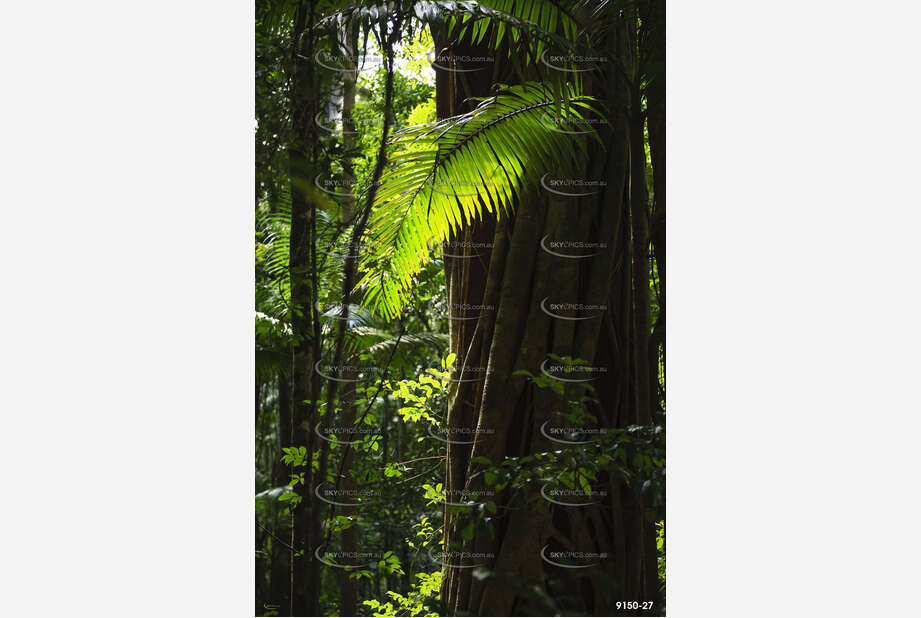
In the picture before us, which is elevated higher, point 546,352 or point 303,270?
point 303,270

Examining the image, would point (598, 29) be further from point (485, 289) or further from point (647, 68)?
point (485, 289)

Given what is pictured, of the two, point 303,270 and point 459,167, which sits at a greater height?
point 459,167

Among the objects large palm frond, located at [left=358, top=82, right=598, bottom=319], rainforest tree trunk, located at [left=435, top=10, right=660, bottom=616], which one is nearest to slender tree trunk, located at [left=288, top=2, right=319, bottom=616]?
large palm frond, located at [left=358, top=82, right=598, bottom=319]

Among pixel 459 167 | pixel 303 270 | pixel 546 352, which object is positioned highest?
pixel 459 167

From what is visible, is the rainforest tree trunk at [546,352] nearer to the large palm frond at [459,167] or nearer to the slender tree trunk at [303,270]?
the large palm frond at [459,167]

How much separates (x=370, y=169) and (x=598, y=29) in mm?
1045

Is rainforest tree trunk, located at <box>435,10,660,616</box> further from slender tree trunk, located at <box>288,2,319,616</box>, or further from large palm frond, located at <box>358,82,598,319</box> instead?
slender tree trunk, located at <box>288,2,319,616</box>

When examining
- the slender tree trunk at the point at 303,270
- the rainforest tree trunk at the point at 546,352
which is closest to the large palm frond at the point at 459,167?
the rainforest tree trunk at the point at 546,352

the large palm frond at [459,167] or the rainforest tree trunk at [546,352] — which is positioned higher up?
the large palm frond at [459,167]

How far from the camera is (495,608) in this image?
279cm

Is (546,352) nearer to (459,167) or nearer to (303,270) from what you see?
(459,167)

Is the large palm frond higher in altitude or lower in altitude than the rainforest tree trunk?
higher

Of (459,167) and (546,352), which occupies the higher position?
(459,167)

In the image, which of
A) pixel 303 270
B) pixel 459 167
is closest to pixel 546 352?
pixel 459 167
